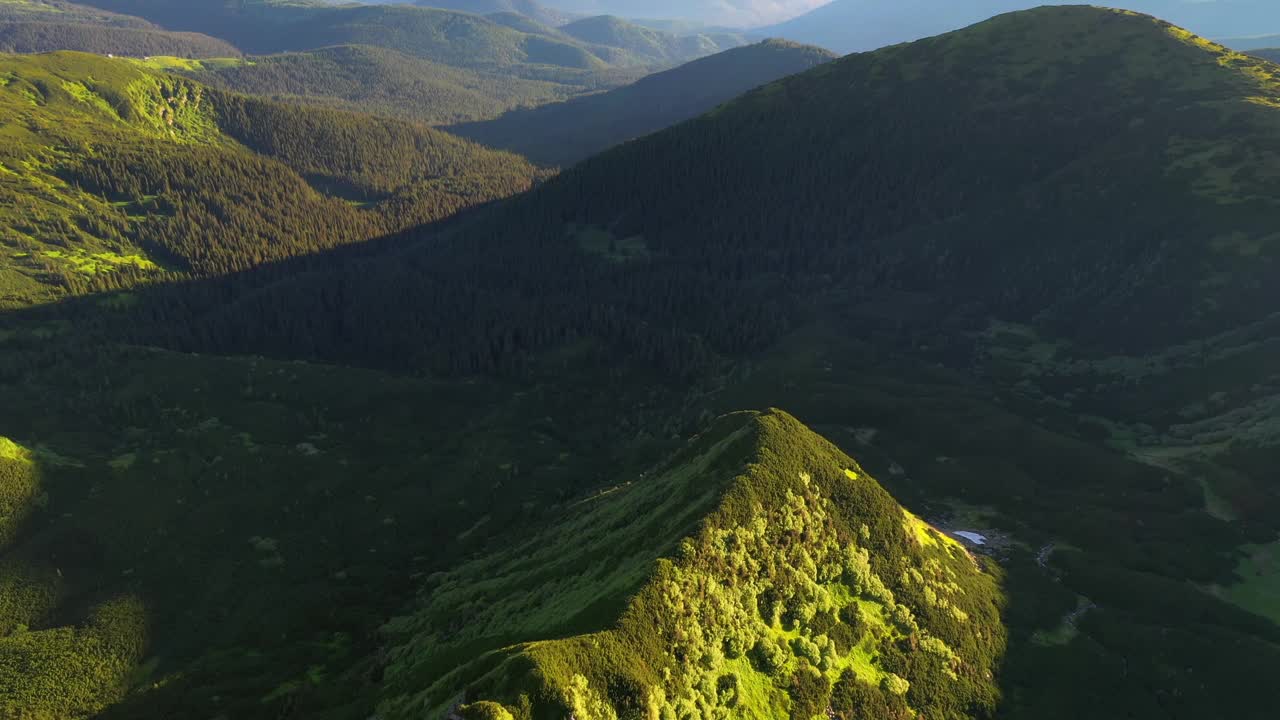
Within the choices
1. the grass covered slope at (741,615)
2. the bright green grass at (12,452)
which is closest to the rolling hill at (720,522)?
the grass covered slope at (741,615)

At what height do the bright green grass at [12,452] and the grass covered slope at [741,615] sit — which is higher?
the grass covered slope at [741,615]

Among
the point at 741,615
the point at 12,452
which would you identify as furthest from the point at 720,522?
the point at 12,452

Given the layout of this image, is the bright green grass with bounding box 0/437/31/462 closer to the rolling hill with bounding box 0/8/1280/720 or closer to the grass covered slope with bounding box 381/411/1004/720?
the rolling hill with bounding box 0/8/1280/720

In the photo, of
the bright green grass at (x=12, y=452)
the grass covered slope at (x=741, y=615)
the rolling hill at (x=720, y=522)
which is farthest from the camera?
the bright green grass at (x=12, y=452)

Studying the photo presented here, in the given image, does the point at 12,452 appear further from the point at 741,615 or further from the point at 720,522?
the point at 741,615

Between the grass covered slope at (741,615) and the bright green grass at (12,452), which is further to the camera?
the bright green grass at (12,452)

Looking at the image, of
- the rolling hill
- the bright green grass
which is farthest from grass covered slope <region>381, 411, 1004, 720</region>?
the bright green grass

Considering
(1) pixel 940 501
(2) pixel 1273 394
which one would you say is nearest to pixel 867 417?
(1) pixel 940 501

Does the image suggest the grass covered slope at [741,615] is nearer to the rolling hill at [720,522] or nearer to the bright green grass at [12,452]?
the rolling hill at [720,522]
